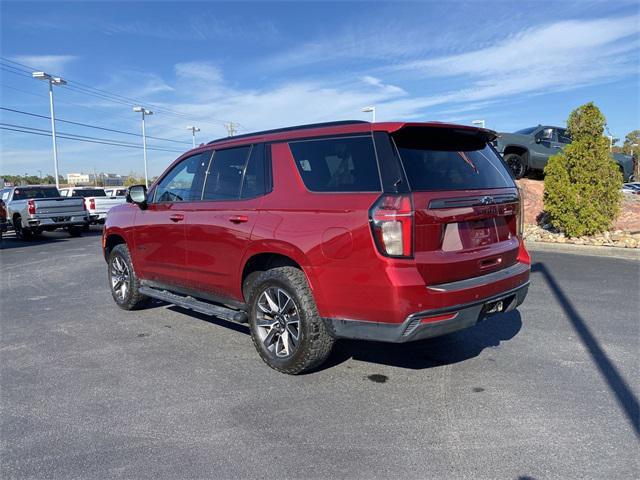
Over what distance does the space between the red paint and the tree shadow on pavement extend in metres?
1.02

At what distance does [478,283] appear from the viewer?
3605 mm

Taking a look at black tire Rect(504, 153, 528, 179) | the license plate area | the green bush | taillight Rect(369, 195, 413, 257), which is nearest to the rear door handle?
taillight Rect(369, 195, 413, 257)

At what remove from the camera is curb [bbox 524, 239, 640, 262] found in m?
9.45

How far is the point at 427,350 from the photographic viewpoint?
463 centimetres

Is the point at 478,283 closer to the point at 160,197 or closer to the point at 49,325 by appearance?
the point at 160,197

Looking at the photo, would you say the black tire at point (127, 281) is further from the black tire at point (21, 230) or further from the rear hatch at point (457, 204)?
the black tire at point (21, 230)

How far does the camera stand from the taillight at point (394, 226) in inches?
127

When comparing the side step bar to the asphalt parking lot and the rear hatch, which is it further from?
the rear hatch

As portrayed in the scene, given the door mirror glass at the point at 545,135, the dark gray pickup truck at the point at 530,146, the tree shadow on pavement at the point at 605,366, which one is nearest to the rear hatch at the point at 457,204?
the tree shadow on pavement at the point at 605,366

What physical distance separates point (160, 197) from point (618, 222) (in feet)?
40.7

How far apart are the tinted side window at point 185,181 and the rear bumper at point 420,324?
224 centimetres

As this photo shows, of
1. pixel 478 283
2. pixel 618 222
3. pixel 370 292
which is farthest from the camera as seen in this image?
pixel 618 222

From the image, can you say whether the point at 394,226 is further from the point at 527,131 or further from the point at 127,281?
the point at 527,131

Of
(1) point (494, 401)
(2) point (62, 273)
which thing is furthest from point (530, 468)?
(2) point (62, 273)
